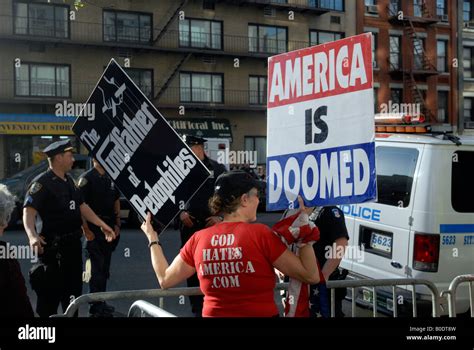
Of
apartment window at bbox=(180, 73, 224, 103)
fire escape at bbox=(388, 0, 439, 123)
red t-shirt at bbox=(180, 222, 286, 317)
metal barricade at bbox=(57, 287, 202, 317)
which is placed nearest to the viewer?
red t-shirt at bbox=(180, 222, 286, 317)

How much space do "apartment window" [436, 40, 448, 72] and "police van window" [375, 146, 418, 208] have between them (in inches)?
1226

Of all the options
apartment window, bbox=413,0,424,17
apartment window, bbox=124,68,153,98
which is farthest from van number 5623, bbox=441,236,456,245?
apartment window, bbox=413,0,424,17

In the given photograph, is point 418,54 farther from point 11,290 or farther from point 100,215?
point 11,290

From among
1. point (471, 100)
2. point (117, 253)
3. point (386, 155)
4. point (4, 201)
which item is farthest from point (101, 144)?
point (471, 100)

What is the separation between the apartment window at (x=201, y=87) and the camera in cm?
2984

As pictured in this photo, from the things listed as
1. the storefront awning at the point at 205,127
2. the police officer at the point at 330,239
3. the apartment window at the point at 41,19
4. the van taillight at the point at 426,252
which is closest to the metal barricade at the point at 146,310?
the police officer at the point at 330,239

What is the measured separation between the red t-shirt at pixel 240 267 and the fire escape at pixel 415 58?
31353 millimetres

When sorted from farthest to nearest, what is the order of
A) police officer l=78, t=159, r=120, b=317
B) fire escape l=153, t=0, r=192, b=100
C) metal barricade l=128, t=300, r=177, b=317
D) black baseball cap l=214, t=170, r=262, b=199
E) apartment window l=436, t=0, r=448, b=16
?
apartment window l=436, t=0, r=448, b=16, fire escape l=153, t=0, r=192, b=100, police officer l=78, t=159, r=120, b=317, metal barricade l=128, t=300, r=177, b=317, black baseball cap l=214, t=170, r=262, b=199

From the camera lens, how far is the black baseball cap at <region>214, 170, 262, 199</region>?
9.29 ft

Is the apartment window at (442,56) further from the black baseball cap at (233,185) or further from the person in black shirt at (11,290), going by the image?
the person in black shirt at (11,290)

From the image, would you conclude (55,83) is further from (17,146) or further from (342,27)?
(342,27)

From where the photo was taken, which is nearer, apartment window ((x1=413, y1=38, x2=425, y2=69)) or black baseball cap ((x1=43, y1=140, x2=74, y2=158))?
black baseball cap ((x1=43, y1=140, x2=74, y2=158))

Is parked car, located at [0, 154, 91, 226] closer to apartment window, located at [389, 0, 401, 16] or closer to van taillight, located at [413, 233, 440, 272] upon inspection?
van taillight, located at [413, 233, 440, 272]

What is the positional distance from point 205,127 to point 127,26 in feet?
20.5
